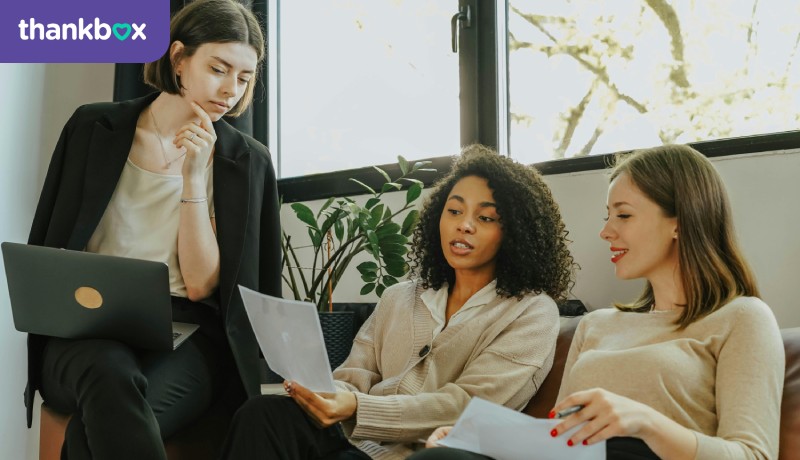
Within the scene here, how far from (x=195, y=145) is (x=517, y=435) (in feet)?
3.38

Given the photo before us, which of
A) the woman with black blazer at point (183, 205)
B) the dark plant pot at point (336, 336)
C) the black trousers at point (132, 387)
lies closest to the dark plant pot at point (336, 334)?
the dark plant pot at point (336, 336)

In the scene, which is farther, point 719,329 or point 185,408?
point 185,408

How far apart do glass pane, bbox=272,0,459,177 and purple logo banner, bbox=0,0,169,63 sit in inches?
22.4

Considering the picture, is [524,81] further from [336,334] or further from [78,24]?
[78,24]

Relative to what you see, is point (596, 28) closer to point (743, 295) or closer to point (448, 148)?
point (448, 148)

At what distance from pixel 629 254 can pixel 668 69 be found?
35.8 inches

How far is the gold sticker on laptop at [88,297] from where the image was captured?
61.4 inches

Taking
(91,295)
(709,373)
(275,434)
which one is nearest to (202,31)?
(91,295)

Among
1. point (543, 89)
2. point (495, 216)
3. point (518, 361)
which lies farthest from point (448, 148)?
point (518, 361)

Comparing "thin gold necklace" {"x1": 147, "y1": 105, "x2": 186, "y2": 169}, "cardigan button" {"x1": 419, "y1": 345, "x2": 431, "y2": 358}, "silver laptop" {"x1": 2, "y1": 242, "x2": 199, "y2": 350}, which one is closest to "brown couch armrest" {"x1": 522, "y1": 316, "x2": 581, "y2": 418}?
"cardigan button" {"x1": 419, "y1": 345, "x2": 431, "y2": 358}

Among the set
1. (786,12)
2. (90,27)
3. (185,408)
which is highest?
(90,27)

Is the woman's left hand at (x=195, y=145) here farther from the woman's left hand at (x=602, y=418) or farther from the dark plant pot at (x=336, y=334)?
the woman's left hand at (x=602, y=418)

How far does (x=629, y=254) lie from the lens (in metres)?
1.48

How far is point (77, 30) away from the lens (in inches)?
111
